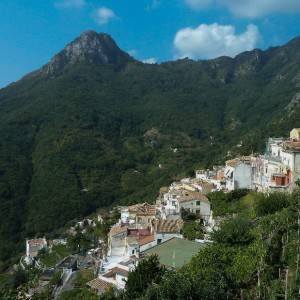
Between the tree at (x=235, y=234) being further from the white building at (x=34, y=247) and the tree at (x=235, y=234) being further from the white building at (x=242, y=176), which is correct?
the white building at (x=34, y=247)

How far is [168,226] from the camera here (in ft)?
97.1

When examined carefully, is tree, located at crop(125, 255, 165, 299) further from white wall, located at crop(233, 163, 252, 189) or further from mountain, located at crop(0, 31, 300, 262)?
mountain, located at crop(0, 31, 300, 262)

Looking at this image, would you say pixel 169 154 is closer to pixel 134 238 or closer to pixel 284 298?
pixel 134 238

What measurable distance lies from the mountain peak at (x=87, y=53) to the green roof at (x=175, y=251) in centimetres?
15487

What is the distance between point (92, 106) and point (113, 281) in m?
117

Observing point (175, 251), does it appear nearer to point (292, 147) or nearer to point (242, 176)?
point (292, 147)

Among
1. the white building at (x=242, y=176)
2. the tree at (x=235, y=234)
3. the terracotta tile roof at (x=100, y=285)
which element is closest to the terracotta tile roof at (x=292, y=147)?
the white building at (x=242, y=176)

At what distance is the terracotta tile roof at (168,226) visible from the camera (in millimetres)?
28953

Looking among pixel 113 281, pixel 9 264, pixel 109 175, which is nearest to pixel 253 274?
pixel 113 281

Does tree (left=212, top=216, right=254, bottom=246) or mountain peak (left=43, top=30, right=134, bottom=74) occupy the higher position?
mountain peak (left=43, top=30, right=134, bottom=74)

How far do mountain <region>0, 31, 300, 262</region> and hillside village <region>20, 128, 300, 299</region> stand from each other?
23.3 meters

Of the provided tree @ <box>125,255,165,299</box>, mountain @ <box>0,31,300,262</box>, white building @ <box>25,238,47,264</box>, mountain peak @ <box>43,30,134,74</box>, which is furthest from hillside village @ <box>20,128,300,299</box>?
mountain peak @ <box>43,30,134,74</box>

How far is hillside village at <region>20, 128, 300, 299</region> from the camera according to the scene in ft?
81.0

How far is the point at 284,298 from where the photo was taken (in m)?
15.6
